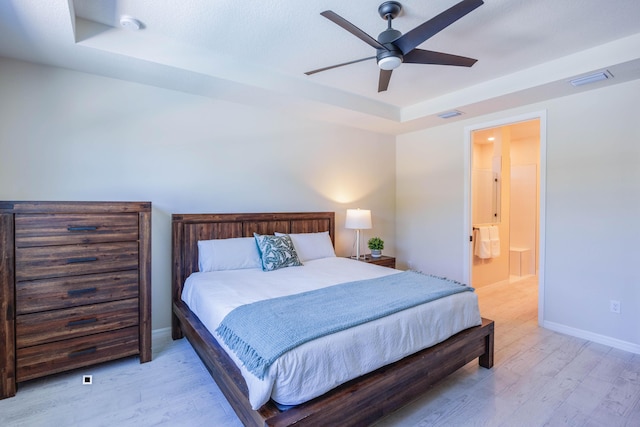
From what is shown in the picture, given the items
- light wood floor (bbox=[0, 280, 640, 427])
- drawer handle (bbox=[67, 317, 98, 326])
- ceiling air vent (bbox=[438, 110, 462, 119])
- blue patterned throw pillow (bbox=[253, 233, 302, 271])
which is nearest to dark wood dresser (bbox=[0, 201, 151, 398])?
drawer handle (bbox=[67, 317, 98, 326])

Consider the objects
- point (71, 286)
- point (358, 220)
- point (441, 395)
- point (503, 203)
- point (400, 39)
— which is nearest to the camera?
point (400, 39)

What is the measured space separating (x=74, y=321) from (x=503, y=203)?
5.82 metres

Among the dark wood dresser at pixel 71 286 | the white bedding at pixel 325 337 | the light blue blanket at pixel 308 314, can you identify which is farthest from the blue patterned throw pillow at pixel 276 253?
the dark wood dresser at pixel 71 286

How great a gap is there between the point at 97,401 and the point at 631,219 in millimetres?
4574

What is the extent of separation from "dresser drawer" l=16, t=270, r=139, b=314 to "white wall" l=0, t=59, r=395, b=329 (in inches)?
24.0

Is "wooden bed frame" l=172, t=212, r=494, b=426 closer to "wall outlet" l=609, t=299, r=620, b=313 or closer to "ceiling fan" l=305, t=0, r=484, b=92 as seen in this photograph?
"wall outlet" l=609, t=299, r=620, b=313

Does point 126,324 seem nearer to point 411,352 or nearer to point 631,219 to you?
point 411,352

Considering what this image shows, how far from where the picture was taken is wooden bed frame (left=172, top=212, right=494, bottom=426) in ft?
4.90

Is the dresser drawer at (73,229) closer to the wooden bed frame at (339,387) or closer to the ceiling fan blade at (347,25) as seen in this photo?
the wooden bed frame at (339,387)

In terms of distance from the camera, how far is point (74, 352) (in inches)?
89.3

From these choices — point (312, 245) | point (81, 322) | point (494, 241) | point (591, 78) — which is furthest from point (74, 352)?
point (494, 241)

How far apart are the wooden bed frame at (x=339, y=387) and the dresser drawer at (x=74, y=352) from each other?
44cm

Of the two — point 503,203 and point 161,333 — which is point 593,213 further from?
point 161,333

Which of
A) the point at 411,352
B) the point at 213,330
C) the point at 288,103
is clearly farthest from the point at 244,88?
the point at 411,352
